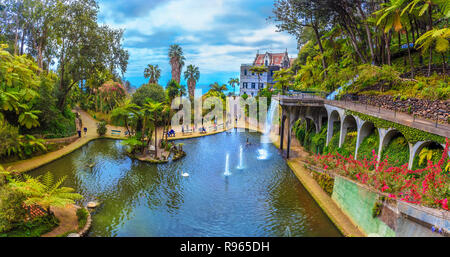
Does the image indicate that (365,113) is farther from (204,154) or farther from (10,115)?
(10,115)

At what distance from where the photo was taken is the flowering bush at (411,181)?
9.19m

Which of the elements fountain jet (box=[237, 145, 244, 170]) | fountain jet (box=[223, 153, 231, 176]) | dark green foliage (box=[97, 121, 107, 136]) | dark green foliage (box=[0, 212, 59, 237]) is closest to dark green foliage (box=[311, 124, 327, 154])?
fountain jet (box=[237, 145, 244, 170])

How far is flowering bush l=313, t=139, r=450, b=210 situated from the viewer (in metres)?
9.19

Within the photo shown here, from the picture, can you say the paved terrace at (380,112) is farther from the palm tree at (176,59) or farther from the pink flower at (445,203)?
the palm tree at (176,59)

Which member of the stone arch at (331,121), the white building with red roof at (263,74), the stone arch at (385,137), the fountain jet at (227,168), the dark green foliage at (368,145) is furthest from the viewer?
the white building with red roof at (263,74)

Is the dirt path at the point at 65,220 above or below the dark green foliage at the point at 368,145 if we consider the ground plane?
below

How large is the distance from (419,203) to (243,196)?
31.6ft

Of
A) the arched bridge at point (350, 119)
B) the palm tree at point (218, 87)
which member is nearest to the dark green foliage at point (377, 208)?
the arched bridge at point (350, 119)

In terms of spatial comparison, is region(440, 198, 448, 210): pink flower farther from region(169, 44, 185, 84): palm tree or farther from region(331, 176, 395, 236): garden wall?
region(169, 44, 185, 84): palm tree

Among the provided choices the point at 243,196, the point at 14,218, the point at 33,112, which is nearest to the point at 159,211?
the point at 243,196

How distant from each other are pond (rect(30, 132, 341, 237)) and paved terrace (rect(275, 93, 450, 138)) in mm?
5885

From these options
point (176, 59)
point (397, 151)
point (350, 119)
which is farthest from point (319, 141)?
point (176, 59)

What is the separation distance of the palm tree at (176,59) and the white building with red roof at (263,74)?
16.4 metres

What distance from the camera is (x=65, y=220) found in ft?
41.6
